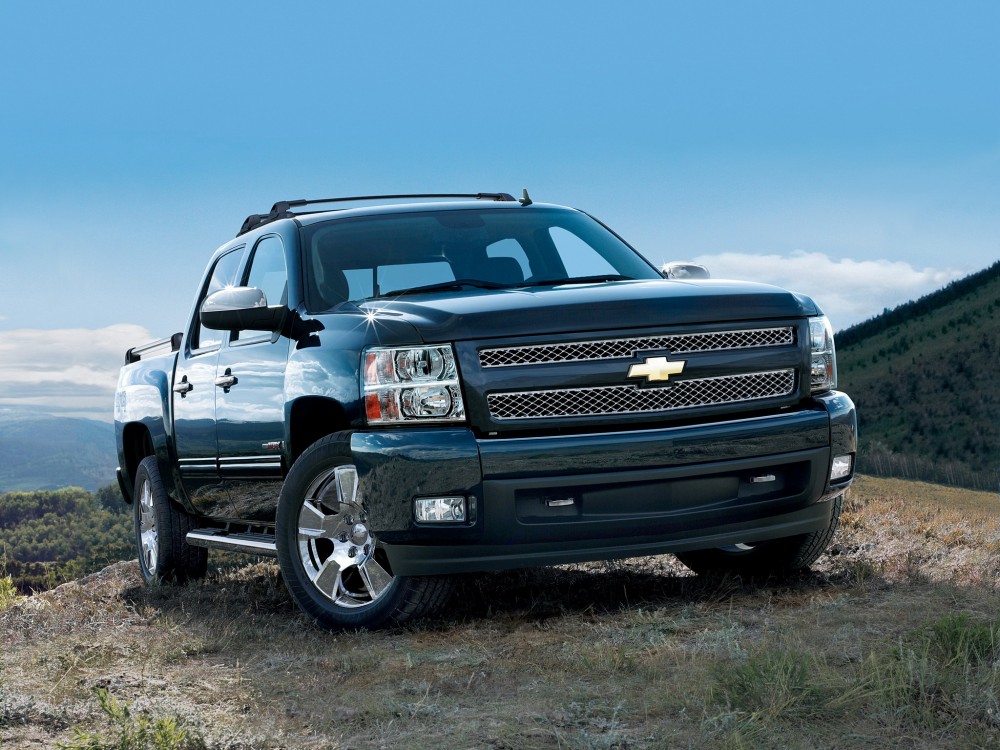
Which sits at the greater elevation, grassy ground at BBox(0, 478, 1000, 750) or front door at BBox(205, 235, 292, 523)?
front door at BBox(205, 235, 292, 523)

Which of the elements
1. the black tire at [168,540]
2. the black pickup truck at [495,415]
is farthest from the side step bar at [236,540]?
the black tire at [168,540]

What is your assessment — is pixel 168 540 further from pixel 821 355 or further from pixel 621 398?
pixel 821 355

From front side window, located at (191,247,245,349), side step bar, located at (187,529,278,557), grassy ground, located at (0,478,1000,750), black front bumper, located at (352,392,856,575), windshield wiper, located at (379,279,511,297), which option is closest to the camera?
grassy ground, located at (0,478,1000,750)

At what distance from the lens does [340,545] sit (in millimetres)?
6047

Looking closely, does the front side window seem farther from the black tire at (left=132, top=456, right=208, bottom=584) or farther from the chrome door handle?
the black tire at (left=132, top=456, right=208, bottom=584)

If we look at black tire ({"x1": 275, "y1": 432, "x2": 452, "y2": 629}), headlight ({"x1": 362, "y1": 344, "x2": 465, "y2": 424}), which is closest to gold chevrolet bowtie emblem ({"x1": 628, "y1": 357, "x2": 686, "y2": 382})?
headlight ({"x1": 362, "y1": 344, "x2": 465, "y2": 424})

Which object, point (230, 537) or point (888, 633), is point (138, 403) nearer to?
point (230, 537)

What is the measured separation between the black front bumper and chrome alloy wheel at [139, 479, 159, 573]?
3996 mm

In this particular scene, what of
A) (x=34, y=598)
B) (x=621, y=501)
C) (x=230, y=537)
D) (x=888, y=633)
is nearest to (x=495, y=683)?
(x=621, y=501)

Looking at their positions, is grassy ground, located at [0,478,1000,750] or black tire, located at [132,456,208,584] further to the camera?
black tire, located at [132,456,208,584]

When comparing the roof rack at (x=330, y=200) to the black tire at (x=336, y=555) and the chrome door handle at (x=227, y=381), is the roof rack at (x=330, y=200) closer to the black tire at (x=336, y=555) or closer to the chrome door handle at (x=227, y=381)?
the chrome door handle at (x=227, y=381)

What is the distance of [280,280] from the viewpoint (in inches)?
279

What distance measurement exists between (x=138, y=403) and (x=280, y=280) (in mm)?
2586

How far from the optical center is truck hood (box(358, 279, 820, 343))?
5.53 m
